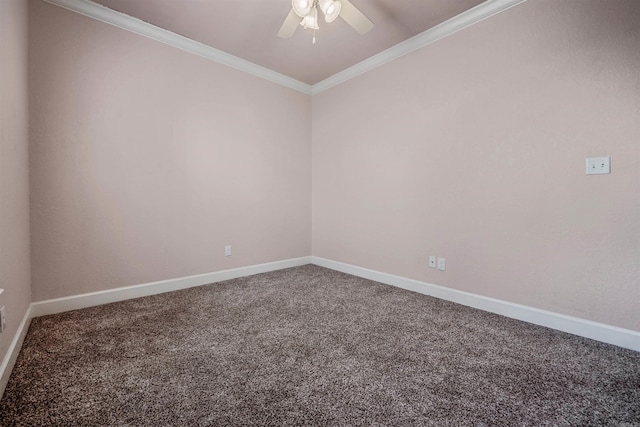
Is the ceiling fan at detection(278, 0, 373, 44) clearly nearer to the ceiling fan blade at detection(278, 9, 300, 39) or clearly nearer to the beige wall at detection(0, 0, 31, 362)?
the ceiling fan blade at detection(278, 9, 300, 39)

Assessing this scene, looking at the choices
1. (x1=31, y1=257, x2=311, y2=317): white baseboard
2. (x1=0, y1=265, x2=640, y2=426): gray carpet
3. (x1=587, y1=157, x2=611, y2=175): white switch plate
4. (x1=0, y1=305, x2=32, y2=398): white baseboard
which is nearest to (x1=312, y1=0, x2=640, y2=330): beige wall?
(x1=587, y1=157, x2=611, y2=175): white switch plate

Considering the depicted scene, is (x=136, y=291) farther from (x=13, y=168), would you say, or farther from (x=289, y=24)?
(x=289, y=24)

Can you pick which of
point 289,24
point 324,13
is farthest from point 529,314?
point 289,24

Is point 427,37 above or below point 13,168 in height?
above

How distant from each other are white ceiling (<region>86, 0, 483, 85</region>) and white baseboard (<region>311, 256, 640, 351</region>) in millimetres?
2457

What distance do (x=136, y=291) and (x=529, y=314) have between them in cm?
336

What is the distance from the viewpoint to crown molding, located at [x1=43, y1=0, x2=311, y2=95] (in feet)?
7.46

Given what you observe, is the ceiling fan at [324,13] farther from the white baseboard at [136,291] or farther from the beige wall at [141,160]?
the white baseboard at [136,291]

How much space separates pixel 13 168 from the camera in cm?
165

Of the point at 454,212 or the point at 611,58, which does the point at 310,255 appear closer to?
the point at 454,212

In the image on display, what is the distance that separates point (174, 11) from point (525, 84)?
296 centimetres

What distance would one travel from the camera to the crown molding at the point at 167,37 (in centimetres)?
227

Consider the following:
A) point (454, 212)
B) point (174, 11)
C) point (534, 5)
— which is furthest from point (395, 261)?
point (174, 11)

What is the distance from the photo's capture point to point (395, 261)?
2986mm
